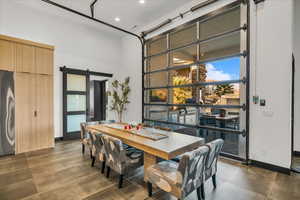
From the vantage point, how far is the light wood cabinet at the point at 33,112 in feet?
12.6

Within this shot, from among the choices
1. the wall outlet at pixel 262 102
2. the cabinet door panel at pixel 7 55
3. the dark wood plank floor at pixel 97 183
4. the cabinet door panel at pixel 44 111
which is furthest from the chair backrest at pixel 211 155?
the cabinet door panel at pixel 7 55

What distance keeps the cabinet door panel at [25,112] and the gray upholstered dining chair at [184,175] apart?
12.2ft

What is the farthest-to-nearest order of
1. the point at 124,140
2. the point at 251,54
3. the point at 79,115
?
the point at 79,115, the point at 251,54, the point at 124,140

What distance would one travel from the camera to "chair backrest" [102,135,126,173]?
229 centimetres

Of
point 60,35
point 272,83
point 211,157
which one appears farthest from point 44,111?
point 272,83

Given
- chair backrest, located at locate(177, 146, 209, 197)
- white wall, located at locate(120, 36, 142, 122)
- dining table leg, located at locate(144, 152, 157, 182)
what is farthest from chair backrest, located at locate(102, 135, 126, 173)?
white wall, located at locate(120, 36, 142, 122)

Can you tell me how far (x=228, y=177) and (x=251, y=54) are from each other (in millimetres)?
2552

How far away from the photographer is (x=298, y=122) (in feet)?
12.2

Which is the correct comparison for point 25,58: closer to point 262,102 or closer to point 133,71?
point 133,71

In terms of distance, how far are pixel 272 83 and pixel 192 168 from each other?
254 cm

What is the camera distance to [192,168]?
1.74 m

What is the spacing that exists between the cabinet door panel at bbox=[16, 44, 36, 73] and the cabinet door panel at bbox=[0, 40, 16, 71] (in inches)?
3.7

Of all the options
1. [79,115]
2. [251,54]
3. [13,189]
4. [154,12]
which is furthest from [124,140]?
[154,12]

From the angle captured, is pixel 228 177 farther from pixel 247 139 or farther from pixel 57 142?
pixel 57 142
